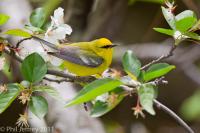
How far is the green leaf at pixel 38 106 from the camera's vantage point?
2.82ft

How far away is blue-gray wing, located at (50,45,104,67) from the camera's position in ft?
3.40

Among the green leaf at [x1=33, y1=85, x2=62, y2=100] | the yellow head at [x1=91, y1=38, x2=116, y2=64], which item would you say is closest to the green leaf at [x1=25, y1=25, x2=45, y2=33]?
the green leaf at [x1=33, y1=85, x2=62, y2=100]

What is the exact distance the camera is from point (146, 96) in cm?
74

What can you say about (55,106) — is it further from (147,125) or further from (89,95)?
(147,125)

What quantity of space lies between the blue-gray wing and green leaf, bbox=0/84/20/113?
0.52 feet

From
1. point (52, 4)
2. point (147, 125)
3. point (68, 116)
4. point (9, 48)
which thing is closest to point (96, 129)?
point (68, 116)

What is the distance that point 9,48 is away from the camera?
958 mm

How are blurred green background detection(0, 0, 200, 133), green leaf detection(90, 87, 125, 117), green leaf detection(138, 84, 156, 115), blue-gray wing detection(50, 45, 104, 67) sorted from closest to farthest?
green leaf detection(138, 84, 156, 115) → green leaf detection(90, 87, 125, 117) → blue-gray wing detection(50, 45, 104, 67) → blurred green background detection(0, 0, 200, 133)

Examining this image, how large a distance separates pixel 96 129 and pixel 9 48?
751mm

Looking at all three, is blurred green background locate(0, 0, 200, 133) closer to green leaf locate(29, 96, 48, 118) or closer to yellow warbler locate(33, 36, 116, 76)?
yellow warbler locate(33, 36, 116, 76)

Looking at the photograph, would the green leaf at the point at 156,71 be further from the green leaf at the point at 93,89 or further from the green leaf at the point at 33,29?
the green leaf at the point at 33,29

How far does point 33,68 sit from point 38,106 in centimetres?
8

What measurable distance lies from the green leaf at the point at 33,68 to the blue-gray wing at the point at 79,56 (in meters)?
0.10

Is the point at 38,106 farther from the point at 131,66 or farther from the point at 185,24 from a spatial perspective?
the point at 185,24
